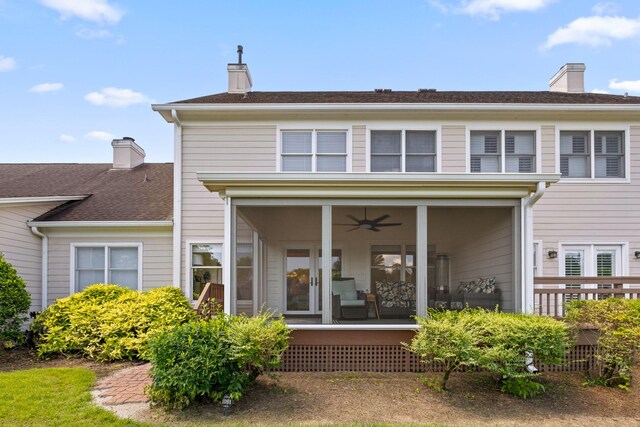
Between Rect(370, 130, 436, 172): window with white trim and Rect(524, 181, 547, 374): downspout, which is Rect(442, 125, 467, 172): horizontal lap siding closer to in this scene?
Rect(370, 130, 436, 172): window with white trim

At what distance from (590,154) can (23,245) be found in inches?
471

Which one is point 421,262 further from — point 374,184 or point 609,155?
point 609,155

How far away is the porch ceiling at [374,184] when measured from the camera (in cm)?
710

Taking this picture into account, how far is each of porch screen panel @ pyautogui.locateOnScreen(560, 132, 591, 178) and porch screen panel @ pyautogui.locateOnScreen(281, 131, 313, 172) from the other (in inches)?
211

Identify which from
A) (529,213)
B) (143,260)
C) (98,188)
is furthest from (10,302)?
(529,213)

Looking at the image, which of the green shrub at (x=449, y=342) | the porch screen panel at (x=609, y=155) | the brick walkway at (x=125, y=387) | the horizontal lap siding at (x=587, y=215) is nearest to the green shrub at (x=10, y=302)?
the brick walkway at (x=125, y=387)

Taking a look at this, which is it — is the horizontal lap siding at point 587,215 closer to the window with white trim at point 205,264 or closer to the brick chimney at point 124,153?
the window with white trim at point 205,264

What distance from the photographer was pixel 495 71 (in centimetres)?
1524

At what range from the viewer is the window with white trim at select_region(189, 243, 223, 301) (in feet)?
34.1

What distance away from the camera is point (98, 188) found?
12.8 m

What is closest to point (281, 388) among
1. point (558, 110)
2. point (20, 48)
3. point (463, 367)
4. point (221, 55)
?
point (463, 367)

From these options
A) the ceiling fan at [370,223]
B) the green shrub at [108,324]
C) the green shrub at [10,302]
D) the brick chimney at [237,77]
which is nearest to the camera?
the green shrub at [108,324]

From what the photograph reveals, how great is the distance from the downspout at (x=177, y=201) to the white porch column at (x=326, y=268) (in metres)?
4.16

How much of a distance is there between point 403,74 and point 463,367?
10.4 meters
